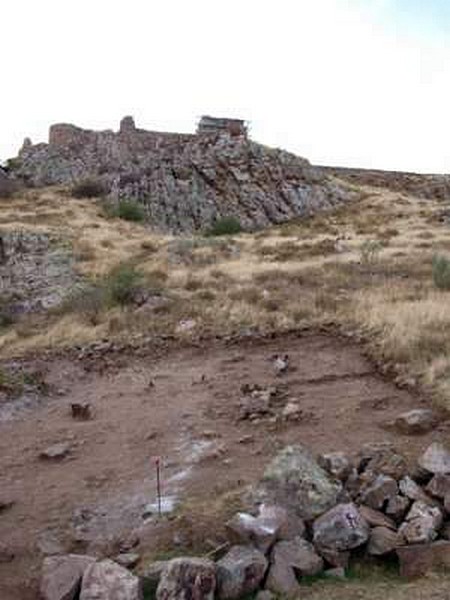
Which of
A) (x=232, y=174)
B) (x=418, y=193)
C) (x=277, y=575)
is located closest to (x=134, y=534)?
(x=277, y=575)

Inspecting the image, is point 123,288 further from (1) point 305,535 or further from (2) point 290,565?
(2) point 290,565

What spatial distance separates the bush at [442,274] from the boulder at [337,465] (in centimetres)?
1023

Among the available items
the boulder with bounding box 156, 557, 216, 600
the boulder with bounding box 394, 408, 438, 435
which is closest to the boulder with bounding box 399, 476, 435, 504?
the boulder with bounding box 394, 408, 438, 435

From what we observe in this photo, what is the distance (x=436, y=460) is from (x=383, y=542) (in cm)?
138

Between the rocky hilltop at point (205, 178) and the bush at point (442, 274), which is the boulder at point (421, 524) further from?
the rocky hilltop at point (205, 178)

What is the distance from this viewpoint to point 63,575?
253 inches

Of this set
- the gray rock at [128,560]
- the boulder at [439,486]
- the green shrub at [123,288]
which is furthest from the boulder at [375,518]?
the green shrub at [123,288]

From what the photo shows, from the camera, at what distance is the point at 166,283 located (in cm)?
2077

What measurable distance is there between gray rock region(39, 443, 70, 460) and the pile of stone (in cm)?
336

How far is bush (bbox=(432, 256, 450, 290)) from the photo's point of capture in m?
17.6

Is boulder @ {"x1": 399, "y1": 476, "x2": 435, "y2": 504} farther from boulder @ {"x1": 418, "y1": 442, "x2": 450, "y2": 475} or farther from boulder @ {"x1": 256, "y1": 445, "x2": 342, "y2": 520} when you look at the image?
boulder @ {"x1": 256, "y1": 445, "x2": 342, "y2": 520}

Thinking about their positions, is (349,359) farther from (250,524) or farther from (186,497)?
(250,524)

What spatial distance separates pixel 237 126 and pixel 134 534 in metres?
42.6

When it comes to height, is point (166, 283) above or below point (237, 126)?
below
